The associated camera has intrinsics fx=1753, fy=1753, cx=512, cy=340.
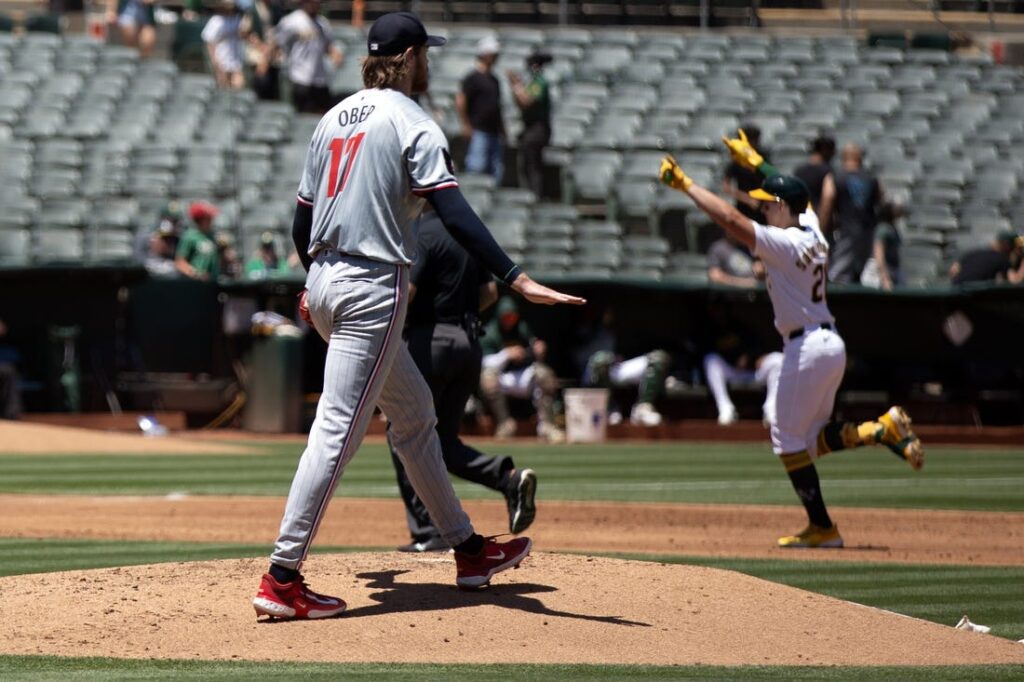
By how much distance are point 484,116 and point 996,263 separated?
601cm

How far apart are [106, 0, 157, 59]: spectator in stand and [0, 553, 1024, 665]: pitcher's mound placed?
1849 cm

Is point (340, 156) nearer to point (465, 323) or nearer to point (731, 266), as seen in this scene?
point (465, 323)

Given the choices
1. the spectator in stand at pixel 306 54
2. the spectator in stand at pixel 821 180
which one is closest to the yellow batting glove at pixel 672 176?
the spectator in stand at pixel 821 180

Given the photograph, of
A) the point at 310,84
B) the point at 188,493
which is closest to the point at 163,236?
the point at 310,84

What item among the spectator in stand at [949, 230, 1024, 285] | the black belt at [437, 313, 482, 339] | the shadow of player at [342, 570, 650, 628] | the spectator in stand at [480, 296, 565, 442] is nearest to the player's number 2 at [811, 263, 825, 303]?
the black belt at [437, 313, 482, 339]

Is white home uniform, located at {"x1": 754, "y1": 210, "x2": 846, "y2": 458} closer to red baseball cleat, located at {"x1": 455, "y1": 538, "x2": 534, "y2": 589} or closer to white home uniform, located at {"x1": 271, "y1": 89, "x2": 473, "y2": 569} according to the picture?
red baseball cleat, located at {"x1": 455, "y1": 538, "x2": 534, "y2": 589}

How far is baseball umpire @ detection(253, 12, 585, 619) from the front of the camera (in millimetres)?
5945

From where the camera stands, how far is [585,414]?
57.5 ft

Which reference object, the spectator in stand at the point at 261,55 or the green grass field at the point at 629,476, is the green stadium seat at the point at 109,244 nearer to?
the spectator in stand at the point at 261,55

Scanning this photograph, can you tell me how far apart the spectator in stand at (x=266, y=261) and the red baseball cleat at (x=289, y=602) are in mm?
12561

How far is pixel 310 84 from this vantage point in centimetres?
2212

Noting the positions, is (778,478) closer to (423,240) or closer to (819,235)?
(819,235)

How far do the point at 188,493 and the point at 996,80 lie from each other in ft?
54.3

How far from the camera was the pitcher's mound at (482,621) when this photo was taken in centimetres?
579
